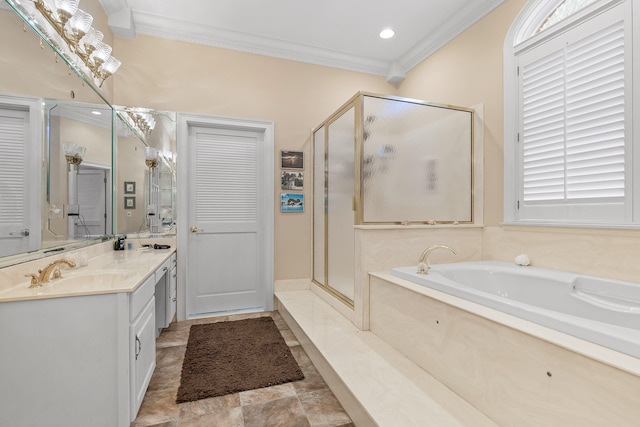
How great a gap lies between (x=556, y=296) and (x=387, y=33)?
2.91 m

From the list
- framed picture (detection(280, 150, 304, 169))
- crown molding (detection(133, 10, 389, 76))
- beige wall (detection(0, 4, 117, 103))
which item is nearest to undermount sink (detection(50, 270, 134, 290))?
beige wall (detection(0, 4, 117, 103))

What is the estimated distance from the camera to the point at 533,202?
2.39 m

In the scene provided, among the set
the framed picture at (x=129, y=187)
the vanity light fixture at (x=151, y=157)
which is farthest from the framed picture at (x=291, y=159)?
the framed picture at (x=129, y=187)

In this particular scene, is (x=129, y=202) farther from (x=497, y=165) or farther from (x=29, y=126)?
(x=497, y=165)

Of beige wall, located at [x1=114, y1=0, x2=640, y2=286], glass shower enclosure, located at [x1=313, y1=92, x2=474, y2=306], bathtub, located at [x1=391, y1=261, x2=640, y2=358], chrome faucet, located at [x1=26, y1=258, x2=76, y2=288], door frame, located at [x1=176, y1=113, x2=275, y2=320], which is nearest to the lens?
bathtub, located at [x1=391, y1=261, x2=640, y2=358]

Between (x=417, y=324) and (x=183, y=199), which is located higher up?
(x=183, y=199)

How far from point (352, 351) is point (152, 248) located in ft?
7.06

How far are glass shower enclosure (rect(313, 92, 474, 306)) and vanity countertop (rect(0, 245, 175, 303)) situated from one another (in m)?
1.55

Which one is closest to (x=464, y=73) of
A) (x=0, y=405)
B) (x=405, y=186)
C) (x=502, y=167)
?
(x=502, y=167)

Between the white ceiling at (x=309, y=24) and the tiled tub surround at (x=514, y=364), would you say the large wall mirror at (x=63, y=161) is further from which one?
the tiled tub surround at (x=514, y=364)

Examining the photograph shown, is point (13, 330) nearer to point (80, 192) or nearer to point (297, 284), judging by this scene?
point (80, 192)

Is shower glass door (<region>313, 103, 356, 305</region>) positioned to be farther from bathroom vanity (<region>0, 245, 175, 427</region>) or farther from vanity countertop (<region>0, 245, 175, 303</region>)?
bathroom vanity (<region>0, 245, 175, 427</region>)

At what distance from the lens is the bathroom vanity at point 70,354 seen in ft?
4.42

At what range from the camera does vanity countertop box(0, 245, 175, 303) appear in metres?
1.39
